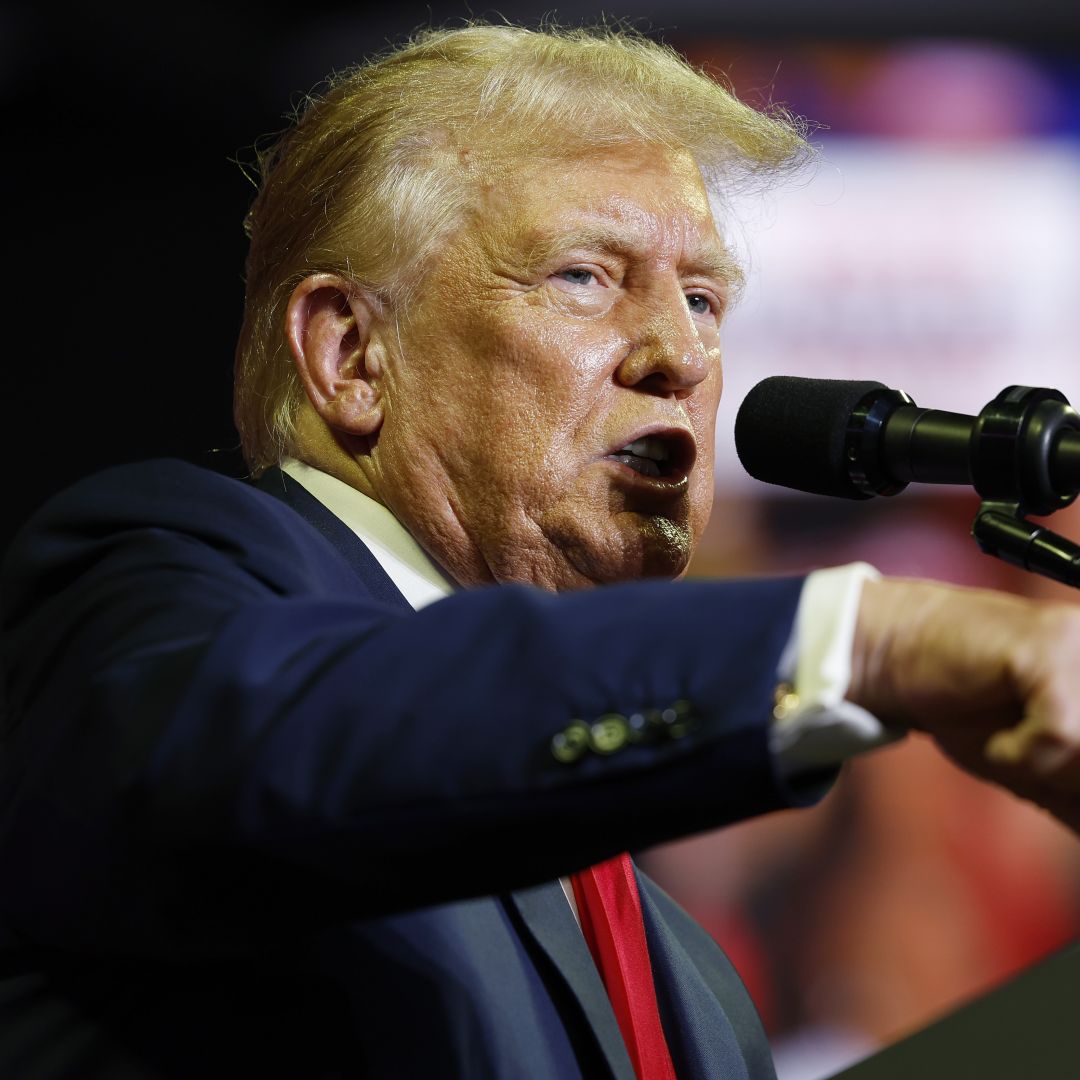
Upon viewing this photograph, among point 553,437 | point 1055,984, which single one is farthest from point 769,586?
point 553,437

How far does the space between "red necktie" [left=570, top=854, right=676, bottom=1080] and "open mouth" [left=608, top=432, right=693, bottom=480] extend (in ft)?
1.37

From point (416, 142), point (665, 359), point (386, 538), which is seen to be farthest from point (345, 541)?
point (416, 142)

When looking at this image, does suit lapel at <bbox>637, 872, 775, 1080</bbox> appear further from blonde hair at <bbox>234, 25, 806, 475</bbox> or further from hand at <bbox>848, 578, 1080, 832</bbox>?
hand at <bbox>848, 578, 1080, 832</bbox>

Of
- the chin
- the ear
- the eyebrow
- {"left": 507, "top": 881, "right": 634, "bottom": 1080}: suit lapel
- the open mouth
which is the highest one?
the eyebrow

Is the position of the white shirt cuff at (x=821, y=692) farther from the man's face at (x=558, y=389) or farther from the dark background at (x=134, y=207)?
the dark background at (x=134, y=207)

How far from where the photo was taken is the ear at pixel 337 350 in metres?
1.75

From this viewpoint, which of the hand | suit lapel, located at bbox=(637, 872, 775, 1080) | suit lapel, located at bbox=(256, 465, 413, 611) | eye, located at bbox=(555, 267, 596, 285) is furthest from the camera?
eye, located at bbox=(555, 267, 596, 285)

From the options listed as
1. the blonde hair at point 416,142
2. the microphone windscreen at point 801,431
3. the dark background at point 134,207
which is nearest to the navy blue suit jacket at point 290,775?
the microphone windscreen at point 801,431

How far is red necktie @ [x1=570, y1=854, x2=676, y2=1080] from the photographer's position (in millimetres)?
1498

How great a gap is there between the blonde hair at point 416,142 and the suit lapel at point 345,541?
0.22m

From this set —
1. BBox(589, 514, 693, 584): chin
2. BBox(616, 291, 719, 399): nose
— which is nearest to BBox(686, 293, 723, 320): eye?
BBox(616, 291, 719, 399): nose

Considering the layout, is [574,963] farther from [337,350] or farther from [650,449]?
[337,350]

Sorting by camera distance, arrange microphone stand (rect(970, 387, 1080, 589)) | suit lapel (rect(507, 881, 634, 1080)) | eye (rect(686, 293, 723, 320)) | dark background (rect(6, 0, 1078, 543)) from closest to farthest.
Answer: microphone stand (rect(970, 387, 1080, 589))
suit lapel (rect(507, 881, 634, 1080))
eye (rect(686, 293, 723, 320))
dark background (rect(6, 0, 1078, 543))

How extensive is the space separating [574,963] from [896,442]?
1.75ft
